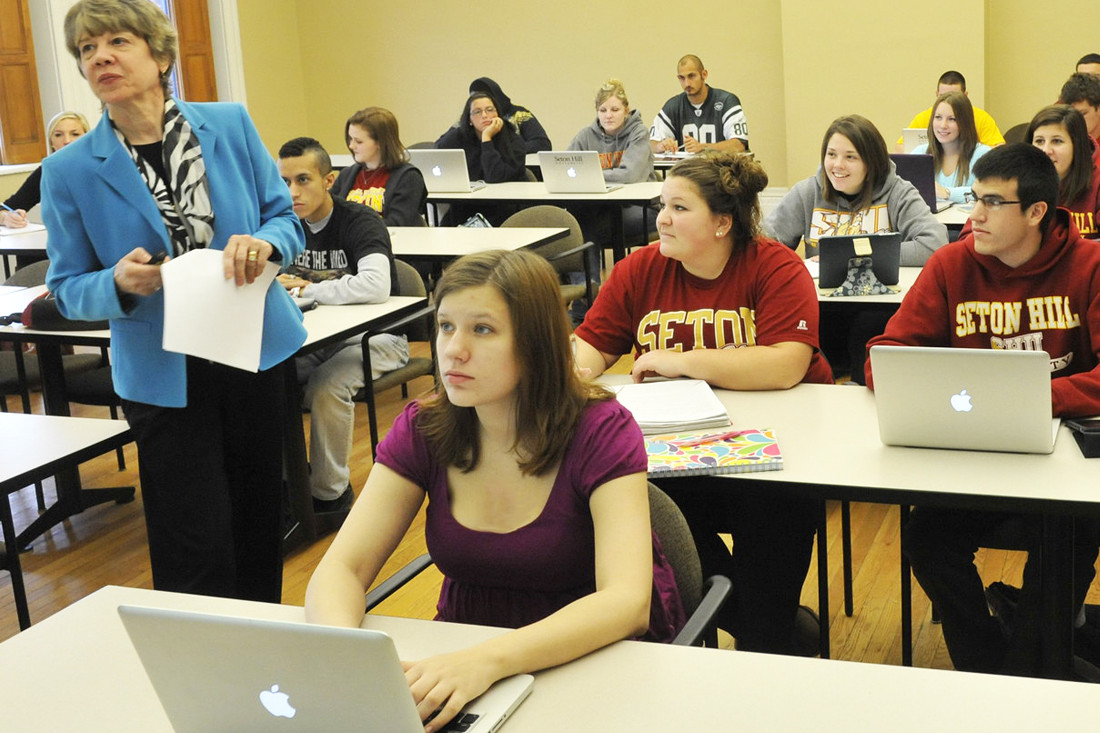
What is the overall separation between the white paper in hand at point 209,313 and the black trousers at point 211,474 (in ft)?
0.31

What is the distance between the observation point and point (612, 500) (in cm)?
159

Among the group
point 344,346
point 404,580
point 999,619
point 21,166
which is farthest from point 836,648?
point 21,166

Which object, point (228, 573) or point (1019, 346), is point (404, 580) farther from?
point (1019, 346)

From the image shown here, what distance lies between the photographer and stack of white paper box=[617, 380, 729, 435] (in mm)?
2303

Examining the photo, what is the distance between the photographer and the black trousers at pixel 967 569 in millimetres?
2312

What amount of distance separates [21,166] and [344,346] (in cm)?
488

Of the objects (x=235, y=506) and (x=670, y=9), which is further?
(x=670, y=9)

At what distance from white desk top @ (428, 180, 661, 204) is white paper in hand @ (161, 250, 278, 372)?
380 centimetres

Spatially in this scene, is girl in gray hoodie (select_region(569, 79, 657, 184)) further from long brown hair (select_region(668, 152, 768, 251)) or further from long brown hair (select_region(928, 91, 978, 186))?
long brown hair (select_region(668, 152, 768, 251))

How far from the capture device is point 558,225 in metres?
5.10

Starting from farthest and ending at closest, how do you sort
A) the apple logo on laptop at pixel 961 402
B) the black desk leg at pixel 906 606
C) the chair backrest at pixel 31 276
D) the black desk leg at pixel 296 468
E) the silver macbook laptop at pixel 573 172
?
the silver macbook laptop at pixel 573 172, the chair backrest at pixel 31 276, the black desk leg at pixel 296 468, the black desk leg at pixel 906 606, the apple logo on laptop at pixel 961 402

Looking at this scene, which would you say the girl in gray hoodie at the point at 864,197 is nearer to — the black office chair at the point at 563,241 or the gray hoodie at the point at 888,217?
the gray hoodie at the point at 888,217

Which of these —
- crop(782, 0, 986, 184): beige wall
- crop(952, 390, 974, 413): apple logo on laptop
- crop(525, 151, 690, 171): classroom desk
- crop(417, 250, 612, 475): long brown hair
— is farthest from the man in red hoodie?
crop(782, 0, 986, 184): beige wall

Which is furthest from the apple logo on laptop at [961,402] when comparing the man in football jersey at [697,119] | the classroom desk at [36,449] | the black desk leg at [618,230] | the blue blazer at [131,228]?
the man in football jersey at [697,119]
